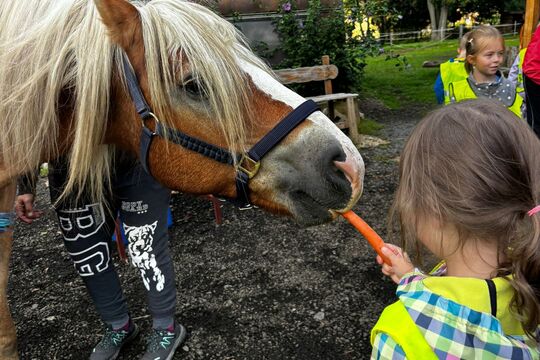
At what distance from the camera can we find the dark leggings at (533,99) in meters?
2.88

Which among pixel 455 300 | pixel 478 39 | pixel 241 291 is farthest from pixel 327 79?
pixel 455 300

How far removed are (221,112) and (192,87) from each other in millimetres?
134

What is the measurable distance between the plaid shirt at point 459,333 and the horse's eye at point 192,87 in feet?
3.14

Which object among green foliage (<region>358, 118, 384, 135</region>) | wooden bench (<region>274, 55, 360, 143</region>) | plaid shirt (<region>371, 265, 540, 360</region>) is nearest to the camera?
plaid shirt (<region>371, 265, 540, 360</region>)

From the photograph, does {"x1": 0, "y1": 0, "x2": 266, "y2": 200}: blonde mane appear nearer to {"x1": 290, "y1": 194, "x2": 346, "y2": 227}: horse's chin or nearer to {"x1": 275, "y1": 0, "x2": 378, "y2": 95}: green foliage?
{"x1": 290, "y1": 194, "x2": 346, "y2": 227}: horse's chin

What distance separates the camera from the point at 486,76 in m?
3.45

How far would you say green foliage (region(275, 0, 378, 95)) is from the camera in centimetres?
634

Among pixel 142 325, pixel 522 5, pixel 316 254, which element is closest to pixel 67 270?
pixel 142 325

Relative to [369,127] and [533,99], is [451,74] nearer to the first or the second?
[533,99]

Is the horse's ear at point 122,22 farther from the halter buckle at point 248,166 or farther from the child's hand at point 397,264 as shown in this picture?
the child's hand at point 397,264

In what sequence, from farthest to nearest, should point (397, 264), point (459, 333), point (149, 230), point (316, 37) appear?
point (316, 37)
point (149, 230)
point (397, 264)
point (459, 333)

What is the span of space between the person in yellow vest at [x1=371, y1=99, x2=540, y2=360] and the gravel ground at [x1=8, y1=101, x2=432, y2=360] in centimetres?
136

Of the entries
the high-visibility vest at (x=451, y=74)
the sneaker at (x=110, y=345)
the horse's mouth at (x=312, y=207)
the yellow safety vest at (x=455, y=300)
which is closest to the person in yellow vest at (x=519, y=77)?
the high-visibility vest at (x=451, y=74)

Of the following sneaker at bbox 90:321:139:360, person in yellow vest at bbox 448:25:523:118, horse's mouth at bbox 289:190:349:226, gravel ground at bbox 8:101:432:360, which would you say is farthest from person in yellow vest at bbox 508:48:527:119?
sneaker at bbox 90:321:139:360
